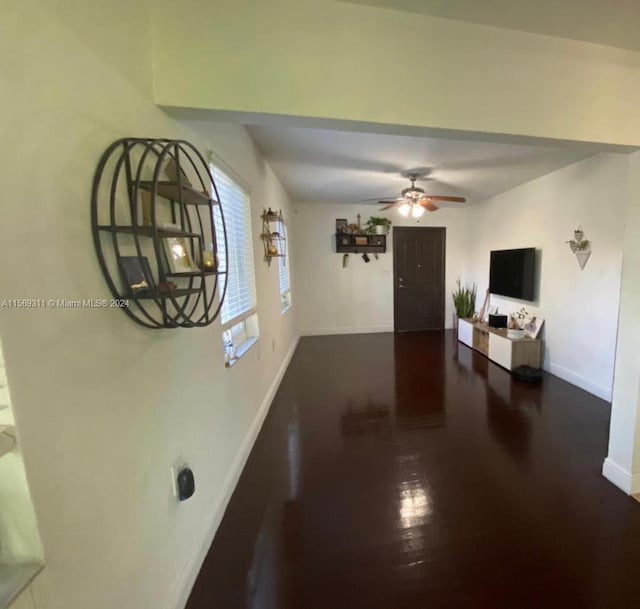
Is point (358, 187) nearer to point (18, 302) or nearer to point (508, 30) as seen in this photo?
point (508, 30)

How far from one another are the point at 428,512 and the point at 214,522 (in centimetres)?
118

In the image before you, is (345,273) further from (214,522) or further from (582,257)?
(214,522)

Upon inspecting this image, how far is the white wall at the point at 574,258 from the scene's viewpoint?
9.75ft

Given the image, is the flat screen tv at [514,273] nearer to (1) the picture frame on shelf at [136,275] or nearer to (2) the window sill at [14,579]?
(1) the picture frame on shelf at [136,275]

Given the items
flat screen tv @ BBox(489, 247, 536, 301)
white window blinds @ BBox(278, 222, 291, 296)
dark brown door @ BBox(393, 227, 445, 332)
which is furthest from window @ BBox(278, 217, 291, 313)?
flat screen tv @ BBox(489, 247, 536, 301)

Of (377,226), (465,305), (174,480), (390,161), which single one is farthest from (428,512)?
(377,226)

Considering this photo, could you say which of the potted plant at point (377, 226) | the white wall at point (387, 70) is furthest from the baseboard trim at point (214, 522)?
the potted plant at point (377, 226)

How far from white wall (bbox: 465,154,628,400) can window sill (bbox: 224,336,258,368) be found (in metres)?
A: 3.45

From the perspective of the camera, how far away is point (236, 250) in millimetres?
2254

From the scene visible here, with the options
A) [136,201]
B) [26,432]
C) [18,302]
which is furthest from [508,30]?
[26,432]

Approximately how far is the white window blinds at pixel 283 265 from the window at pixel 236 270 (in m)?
1.33

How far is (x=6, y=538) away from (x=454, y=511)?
1.91 m

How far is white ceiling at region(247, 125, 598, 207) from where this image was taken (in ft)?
8.31

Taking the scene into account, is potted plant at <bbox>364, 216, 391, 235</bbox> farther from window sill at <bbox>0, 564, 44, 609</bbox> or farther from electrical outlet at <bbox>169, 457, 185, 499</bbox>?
window sill at <bbox>0, 564, 44, 609</bbox>
